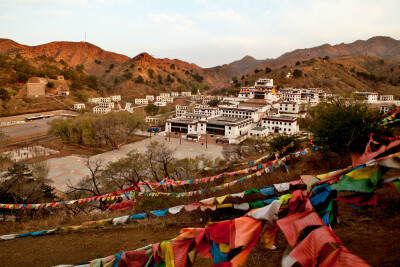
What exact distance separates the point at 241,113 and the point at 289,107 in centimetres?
1274

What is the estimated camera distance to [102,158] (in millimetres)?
32062

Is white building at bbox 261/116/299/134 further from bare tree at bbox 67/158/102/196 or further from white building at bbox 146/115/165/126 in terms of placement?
bare tree at bbox 67/158/102/196

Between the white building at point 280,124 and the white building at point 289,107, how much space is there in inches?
502

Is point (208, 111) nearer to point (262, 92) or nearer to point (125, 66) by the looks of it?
point (262, 92)

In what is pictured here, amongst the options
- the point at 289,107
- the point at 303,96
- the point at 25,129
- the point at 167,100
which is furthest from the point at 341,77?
the point at 25,129

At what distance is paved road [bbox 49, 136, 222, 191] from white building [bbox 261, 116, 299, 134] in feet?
37.7

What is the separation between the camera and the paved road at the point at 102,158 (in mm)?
25453

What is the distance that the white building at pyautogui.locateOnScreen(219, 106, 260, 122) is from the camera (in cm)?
4838

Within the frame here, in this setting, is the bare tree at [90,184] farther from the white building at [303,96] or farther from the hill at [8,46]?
the hill at [8,46]

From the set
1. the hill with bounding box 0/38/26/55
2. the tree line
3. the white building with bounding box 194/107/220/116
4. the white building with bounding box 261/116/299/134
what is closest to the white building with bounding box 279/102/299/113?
→ the white building with bounding box 261/116/299/134

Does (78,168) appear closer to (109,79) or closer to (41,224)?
(41,224)

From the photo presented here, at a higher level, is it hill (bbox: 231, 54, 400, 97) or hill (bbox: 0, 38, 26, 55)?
hill (bbox: 0, 38, 26, 55)

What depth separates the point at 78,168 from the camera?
2841 centimetres

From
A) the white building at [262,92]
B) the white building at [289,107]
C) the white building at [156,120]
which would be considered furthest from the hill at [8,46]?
the white building at [289,107]
